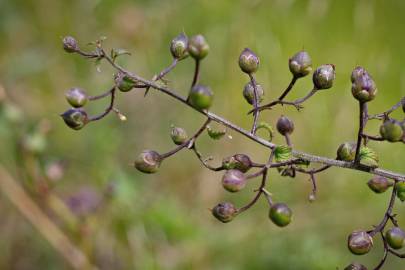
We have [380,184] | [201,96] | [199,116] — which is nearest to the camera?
[201,96]

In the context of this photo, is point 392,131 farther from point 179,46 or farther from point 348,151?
point 179,46

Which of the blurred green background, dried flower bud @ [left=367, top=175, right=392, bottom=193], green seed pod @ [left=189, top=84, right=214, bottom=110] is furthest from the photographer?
the blurred green background

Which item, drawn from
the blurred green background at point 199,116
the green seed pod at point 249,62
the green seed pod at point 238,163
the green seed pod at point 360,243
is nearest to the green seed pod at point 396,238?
the green seed pod at point 360,243

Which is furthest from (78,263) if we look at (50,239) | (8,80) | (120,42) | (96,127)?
(120,42)

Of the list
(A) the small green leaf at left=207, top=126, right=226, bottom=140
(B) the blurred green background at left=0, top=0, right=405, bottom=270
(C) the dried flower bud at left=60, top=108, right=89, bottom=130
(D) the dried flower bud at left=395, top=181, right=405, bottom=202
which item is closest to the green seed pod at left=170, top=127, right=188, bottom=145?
(A) the small green leaf at left=207, top=126, right=226, bottom=140

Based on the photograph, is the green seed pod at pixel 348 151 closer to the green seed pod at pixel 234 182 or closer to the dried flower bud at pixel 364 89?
the dried flower bud at pixel 364 89

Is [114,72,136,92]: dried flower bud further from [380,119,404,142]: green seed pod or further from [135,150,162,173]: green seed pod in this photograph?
[380,119,404,142]: green seed pod

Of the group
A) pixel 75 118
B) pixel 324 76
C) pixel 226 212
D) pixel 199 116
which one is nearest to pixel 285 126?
pixel 324 76
